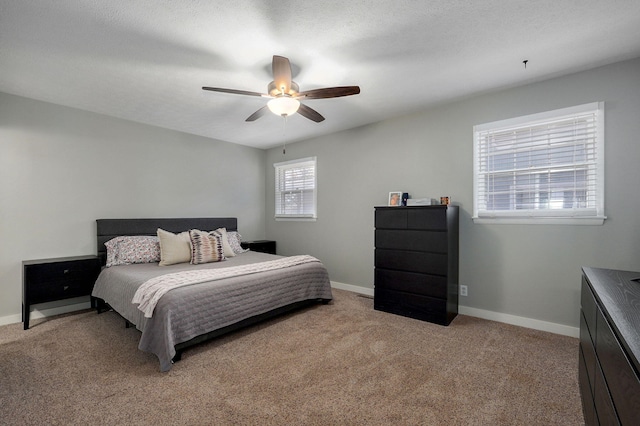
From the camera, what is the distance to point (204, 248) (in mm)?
3621

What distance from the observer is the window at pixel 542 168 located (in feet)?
8.70

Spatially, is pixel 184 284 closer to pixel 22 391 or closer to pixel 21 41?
pixel 22 391

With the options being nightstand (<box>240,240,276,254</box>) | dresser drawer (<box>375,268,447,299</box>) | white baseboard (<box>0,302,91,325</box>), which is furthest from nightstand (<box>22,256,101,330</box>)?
dresser drawer (<box>375,268,447,299</box>)

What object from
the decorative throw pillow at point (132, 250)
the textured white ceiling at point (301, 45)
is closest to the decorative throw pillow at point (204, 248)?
the decorative throw pillow at point (132, 250)

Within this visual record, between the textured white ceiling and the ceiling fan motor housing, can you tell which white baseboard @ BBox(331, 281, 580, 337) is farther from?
the ceiling fan motor housing

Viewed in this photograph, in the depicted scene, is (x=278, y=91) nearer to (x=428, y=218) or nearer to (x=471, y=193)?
(x=428, y=218)

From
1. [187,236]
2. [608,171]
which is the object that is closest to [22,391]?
[187,236]

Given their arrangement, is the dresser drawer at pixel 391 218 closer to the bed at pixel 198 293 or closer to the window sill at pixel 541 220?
the window sill at pixel 541 220

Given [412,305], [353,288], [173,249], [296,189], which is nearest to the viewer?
[412,305]

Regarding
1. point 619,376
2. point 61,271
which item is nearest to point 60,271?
point 61,271

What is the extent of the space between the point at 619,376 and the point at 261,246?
4.60m

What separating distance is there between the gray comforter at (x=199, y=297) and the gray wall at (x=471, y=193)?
1209mm

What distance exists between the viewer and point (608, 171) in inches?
101

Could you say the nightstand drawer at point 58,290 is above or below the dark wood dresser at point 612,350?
below
